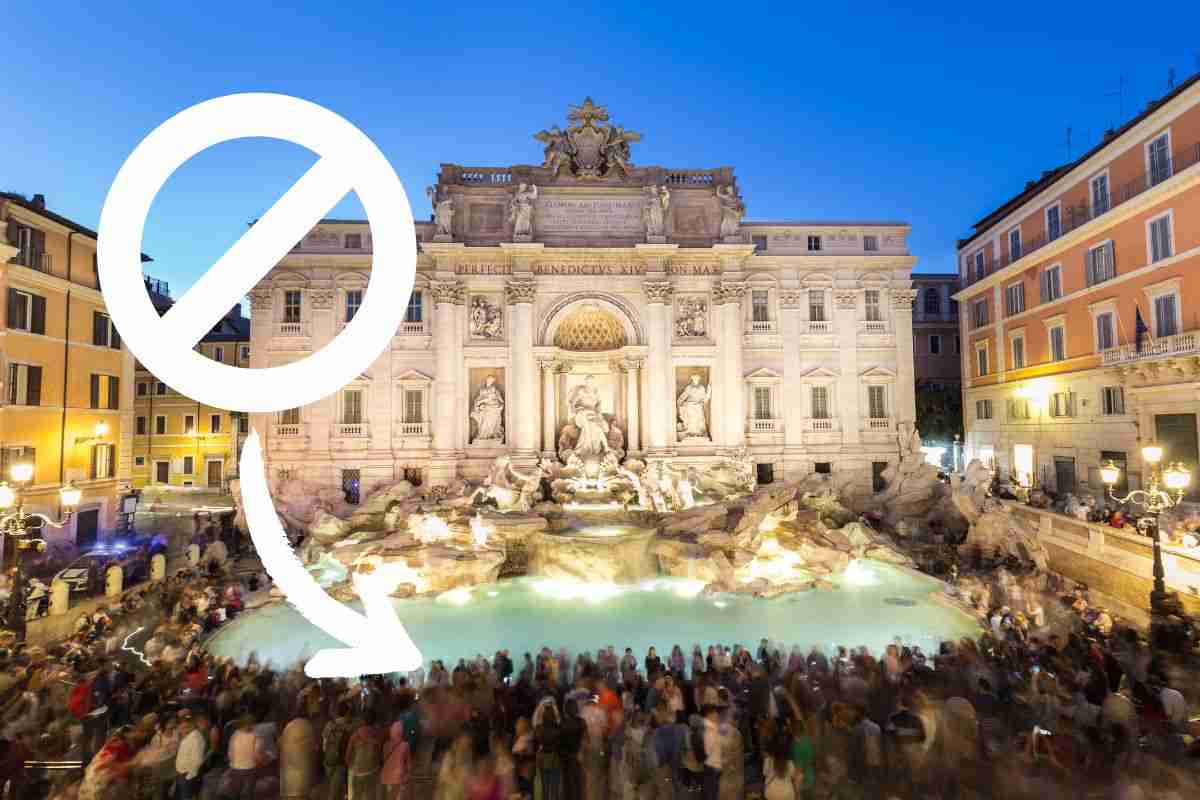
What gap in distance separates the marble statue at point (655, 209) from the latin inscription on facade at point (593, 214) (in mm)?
402

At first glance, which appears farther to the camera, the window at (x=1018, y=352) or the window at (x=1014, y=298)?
the window at (x=1014, y=298)

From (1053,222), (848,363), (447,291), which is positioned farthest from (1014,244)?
(447,291)

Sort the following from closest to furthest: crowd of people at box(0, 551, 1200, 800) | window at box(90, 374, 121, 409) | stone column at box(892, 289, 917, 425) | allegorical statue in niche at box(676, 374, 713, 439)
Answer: crowd of people at box(0, 551, 1200, 800) → window at box(90, 374, 121, 409) → allegorical statue in niche at box(676, 374, 713, 439) → stone column at box(892, 289, 917, 425)

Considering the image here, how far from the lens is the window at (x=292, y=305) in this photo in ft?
84.4

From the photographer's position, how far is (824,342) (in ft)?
87.2

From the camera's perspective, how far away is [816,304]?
26.8 meters

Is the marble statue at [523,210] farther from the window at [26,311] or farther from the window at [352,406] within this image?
the window at [26,311]

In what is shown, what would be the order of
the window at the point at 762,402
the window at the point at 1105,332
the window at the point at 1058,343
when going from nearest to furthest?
the window at the point at 1105,332
the window at the point at 1058,343
the window at the point at 762,402

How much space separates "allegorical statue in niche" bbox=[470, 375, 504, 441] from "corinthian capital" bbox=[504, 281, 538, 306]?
3762 millimetres

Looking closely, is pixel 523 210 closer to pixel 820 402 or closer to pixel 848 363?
pixel 820 402

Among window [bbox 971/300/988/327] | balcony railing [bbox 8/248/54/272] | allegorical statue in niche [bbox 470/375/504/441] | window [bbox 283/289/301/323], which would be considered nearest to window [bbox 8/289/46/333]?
balcony railing [bbox 8/248/54/272]

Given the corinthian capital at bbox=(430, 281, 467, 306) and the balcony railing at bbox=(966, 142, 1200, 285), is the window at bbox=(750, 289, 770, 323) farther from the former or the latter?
the corinthian capital at bbox=(430, 281, 467, 306)

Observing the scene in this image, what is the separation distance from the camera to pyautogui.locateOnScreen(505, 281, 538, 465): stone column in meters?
24.4

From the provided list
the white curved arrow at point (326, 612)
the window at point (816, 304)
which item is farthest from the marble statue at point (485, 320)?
the white curved arrow at point (326, 612)
